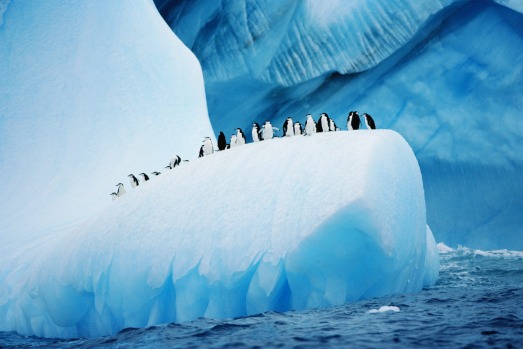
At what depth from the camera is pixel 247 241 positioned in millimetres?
4270

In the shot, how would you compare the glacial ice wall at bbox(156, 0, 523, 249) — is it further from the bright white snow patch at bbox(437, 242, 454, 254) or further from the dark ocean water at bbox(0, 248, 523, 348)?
the dark ocean water at bbox(0, 248, 523, 348)

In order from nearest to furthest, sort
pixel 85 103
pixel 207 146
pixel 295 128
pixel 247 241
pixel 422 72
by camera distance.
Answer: pixel 247 241, pixel 295 128, pixel 207 146, pixel 85 103, pixel 422 72

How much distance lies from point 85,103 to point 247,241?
5666mm

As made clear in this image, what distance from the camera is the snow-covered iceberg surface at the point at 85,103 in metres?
8.46

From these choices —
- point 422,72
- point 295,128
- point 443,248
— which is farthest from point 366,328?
point 422,72

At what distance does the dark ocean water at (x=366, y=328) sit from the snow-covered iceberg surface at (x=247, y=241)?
0.25 m

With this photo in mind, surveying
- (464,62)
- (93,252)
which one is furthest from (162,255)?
(464,62)

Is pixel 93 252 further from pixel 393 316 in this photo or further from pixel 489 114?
pixel 489 114

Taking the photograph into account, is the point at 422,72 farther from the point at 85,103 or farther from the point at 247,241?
the point at 247,241

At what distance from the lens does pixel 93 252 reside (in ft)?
16.5

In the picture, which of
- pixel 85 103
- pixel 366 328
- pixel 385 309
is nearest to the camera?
pixel 366 328

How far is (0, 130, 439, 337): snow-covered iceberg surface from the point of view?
4.11 m

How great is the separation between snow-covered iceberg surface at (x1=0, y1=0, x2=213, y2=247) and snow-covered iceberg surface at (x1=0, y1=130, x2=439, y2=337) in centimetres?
292

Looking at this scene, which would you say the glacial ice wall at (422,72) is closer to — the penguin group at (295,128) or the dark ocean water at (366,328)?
the penguin group at (295,128)
